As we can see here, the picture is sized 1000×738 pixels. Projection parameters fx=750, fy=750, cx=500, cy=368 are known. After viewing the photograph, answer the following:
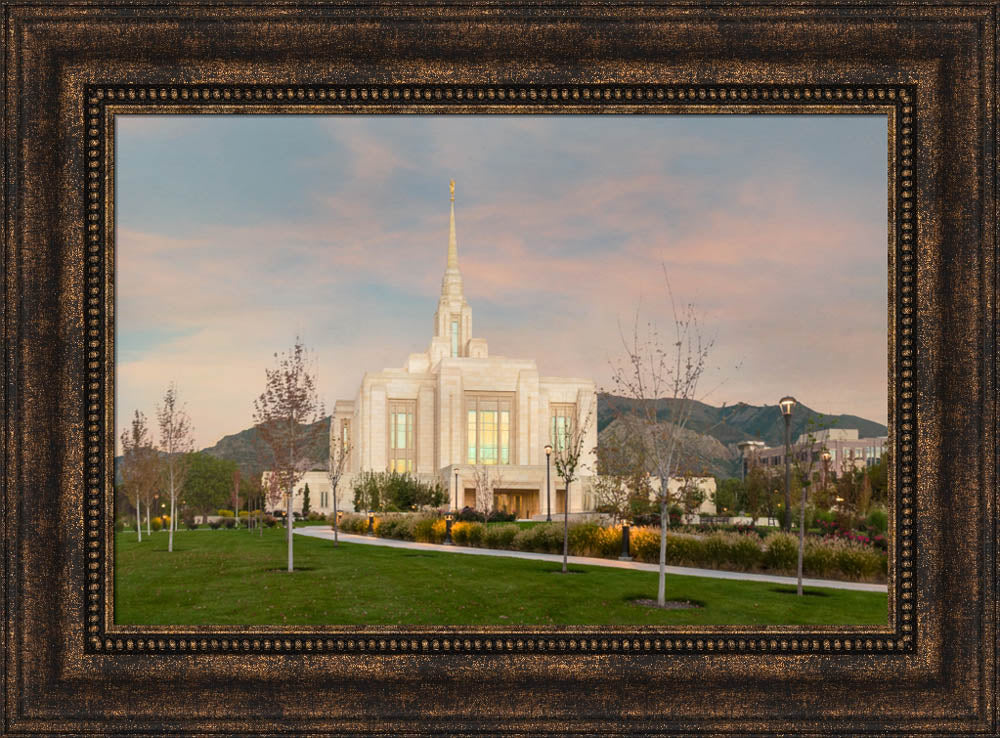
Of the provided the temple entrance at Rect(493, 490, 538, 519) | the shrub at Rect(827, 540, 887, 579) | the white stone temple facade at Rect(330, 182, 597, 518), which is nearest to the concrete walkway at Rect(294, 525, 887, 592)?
the shrub at Rect(827, 540, 887, 579)

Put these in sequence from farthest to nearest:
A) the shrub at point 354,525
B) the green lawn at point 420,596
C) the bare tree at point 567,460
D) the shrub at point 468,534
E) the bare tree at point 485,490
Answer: the bare tree at point 485,490 → the shrub at point 354,525 → the shrub at point 468,534 → the bare tree at point 567,460 → the green lawn at point 420,596

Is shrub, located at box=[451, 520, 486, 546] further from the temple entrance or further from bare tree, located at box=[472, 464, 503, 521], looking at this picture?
the temple entrance

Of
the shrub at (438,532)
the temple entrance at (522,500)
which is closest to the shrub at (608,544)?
the shrub at (438,532)

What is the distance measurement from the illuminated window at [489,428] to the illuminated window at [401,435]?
22.2 feet

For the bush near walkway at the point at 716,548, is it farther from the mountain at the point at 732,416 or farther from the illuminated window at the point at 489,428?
the illuminated window at the point at 489,428

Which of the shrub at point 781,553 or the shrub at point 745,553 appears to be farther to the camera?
the shrub at point 745,553

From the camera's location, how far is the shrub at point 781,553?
53.5 ft

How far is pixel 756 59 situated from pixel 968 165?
5.66 feet

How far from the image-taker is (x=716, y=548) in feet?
58.0

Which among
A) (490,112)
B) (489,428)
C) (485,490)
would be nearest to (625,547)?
(490,112)

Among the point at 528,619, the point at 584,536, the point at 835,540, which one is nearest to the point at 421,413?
the point at 584,536

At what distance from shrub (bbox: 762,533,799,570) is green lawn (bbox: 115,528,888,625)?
2586 millimetres

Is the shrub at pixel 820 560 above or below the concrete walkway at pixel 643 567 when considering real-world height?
above

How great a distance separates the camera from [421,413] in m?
80.9
